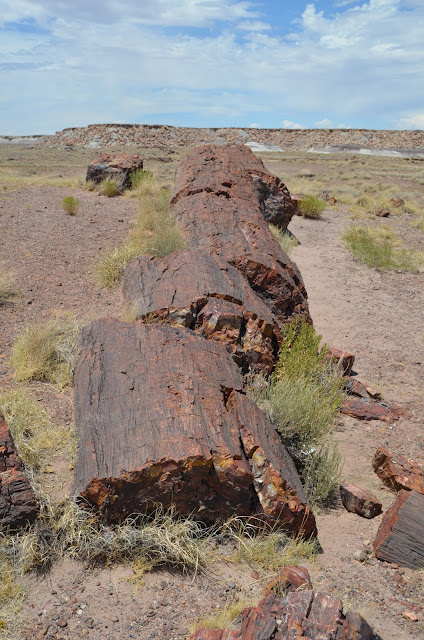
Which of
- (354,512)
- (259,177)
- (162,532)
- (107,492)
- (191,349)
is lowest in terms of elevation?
(354,512)

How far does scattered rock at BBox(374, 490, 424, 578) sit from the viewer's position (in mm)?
3943

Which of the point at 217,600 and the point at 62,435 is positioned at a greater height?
the point at 62,435

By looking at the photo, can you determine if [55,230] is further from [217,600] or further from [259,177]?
[217,600]

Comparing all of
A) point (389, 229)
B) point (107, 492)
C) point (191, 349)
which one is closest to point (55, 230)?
point (191, 349)

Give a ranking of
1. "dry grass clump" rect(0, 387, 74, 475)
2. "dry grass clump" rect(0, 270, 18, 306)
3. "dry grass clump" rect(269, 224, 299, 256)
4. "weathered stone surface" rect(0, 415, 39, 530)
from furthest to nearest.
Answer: "dry grass clump" rect(269, 224, 299, 256), "dry grass clump" rect(0, 270, 18, 306), "dry grass clump" rect(0, 387, 74, 475), "weathered stone surface" rect(0, 415, 39, 530)

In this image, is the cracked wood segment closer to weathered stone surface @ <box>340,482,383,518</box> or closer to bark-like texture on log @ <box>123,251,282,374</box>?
bark-like texture on log @ <box>123,251,282,374</box>

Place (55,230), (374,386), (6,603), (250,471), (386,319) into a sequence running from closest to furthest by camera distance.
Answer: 1. (6,603)
2. (250,471)
3. (374,386)
4. (386,319)
5. (55,230)

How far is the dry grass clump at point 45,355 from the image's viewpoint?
5625mm

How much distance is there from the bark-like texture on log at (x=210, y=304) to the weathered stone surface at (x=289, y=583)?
2490 mm

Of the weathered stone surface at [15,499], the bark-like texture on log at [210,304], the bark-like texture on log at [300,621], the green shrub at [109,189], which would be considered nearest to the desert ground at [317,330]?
the green shrub at [109,189]

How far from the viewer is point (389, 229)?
1666 cm

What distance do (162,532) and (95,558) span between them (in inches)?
17.1

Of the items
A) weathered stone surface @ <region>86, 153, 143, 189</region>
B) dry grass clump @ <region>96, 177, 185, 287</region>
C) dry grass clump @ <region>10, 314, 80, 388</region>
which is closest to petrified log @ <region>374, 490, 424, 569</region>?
dry grass clump @ <region>10, 314, 80, 388</region>

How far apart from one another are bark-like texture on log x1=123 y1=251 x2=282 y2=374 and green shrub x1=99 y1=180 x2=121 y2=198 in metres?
8.70
